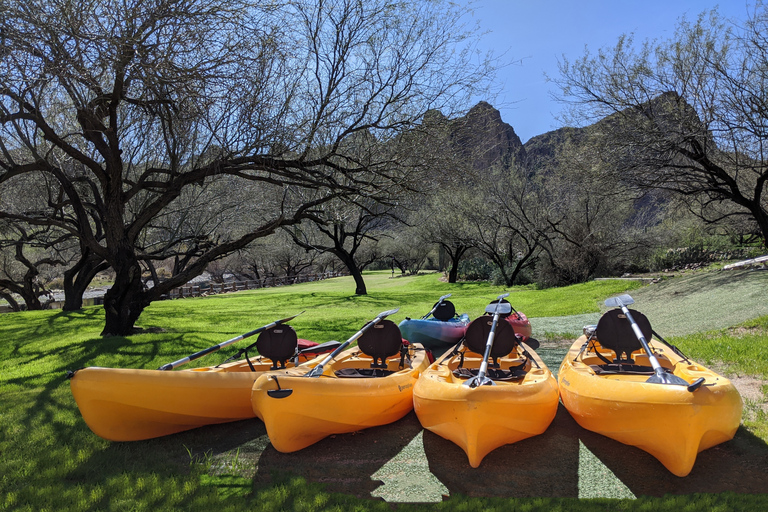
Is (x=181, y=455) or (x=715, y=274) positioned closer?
Result: (x=181, y=455)

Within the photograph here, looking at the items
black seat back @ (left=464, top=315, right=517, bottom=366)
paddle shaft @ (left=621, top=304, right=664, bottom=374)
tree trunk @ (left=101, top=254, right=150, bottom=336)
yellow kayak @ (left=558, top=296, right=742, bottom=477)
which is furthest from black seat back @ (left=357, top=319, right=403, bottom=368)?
tree trunk @ (left=101, top=254, right=150, bottom=336)

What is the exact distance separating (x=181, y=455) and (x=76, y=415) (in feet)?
6.24

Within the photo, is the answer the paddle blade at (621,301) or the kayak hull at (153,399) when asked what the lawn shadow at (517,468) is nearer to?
the paddle blade at (621,301)

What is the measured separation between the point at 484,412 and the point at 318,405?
1.50 metres

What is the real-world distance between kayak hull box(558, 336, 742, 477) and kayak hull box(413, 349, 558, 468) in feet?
1.50

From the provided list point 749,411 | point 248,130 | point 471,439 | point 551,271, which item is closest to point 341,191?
point 248,130

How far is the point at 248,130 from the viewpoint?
9352 mm

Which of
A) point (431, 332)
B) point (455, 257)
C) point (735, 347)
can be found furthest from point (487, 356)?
point (455, 257)

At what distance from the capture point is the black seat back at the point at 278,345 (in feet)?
20.2

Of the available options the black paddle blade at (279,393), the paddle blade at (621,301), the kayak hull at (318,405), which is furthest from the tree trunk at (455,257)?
the black paddle blade at (279,393)

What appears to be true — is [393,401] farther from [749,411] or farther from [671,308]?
[671,308]

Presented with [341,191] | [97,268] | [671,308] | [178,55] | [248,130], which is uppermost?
[178,55]

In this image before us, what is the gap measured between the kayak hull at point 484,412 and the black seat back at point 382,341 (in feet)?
4.66

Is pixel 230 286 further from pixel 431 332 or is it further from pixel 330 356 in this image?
pixel 330 356
